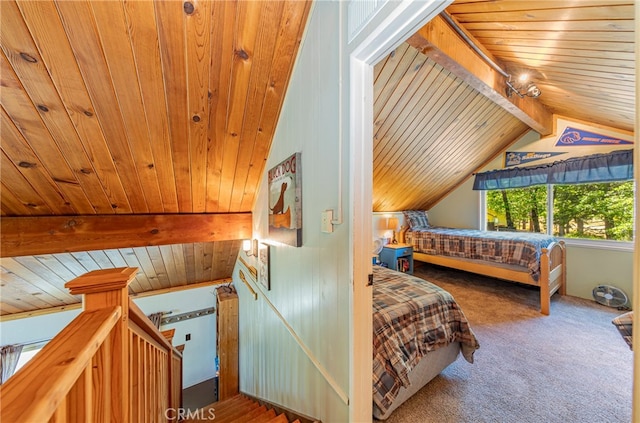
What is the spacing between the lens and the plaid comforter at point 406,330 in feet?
4.38

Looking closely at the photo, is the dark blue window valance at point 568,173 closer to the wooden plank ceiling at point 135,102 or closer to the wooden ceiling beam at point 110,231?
the wooden plank ceiling at point 135,102

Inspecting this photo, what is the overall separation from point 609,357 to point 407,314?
195cm

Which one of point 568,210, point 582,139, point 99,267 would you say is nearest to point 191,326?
point 99,267

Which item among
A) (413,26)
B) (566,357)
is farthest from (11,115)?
(566,357)

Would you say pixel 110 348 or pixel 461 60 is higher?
pixel 461 60

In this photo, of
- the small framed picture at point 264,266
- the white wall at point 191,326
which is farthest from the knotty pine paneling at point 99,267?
the small framed picture at point 264,266

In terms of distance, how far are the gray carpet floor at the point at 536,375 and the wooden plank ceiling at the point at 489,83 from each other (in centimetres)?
223

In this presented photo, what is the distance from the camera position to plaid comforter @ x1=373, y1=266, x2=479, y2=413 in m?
1.34

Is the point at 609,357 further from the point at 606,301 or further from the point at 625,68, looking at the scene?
the point at 625,68

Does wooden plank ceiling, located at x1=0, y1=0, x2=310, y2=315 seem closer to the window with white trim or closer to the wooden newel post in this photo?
the wooden newel post

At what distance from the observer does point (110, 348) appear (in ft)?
2.58

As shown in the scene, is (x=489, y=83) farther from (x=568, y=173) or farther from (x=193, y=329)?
(x=193, y=329)

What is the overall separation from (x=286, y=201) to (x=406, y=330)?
3.95 feet

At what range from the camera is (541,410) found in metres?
1.45
